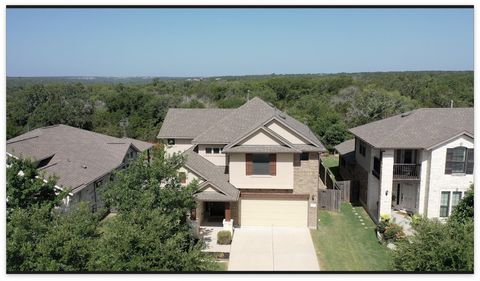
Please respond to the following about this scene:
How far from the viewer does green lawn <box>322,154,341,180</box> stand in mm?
30323

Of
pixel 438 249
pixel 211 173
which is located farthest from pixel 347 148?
pixel 438 249

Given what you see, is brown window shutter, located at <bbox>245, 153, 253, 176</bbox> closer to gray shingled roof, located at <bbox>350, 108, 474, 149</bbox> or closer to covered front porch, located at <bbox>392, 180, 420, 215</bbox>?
gray shingled roof, located at <bbox>350, 108, 474, 149</bbox>

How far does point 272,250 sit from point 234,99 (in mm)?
38279

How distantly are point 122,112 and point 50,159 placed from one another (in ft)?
91.8

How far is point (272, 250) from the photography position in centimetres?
1608

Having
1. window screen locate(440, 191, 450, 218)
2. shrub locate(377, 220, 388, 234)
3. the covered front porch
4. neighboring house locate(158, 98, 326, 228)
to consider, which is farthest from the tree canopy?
the covered front porch

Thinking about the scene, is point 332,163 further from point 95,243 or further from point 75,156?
point 95,243

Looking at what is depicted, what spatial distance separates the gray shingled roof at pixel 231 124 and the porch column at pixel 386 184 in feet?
10.1

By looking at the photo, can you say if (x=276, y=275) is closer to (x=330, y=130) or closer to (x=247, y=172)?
(x=247, y=172)

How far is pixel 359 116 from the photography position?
4412cm

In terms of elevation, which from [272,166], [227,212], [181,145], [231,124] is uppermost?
[231,124]

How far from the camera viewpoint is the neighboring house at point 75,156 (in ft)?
62.7

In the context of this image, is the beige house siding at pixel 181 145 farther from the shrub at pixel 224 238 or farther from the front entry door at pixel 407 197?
the front entry door at pixel 407 197

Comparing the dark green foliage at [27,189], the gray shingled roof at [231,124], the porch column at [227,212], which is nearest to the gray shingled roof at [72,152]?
the dark green foliage at [27,189]
